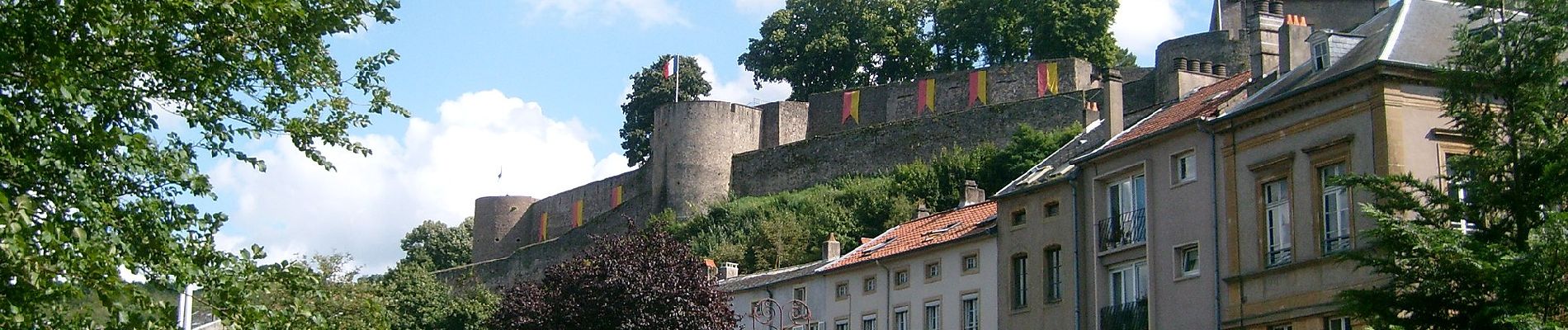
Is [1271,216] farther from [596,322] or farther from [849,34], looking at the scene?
[849,34]

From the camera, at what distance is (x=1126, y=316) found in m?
30.2

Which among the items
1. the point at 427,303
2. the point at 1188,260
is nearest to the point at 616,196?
the point at 427,303

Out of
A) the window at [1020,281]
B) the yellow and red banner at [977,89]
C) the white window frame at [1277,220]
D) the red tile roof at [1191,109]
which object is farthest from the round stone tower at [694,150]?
the white window frame at [1277,220]

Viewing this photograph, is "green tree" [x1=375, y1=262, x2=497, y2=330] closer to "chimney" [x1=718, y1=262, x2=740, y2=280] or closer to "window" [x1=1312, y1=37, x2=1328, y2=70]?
"chimney" [x1=718, y1=262, x2=740, y2=280]

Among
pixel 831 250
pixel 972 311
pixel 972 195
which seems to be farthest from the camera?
pixel 831 250

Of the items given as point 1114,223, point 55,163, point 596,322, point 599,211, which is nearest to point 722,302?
point 596,322

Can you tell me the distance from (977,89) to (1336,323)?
4180 centimetres

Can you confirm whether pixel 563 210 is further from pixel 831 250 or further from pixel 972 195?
pixel 972 195

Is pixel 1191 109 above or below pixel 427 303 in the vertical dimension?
below

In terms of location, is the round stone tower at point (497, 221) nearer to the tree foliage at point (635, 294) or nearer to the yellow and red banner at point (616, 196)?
the yellow and red banner at point (616, 196)

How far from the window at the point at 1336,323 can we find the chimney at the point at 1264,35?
6.13 metres

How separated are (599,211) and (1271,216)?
187 ft

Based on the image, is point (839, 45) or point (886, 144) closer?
point (886, 144)

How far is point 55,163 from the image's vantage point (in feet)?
53.4
